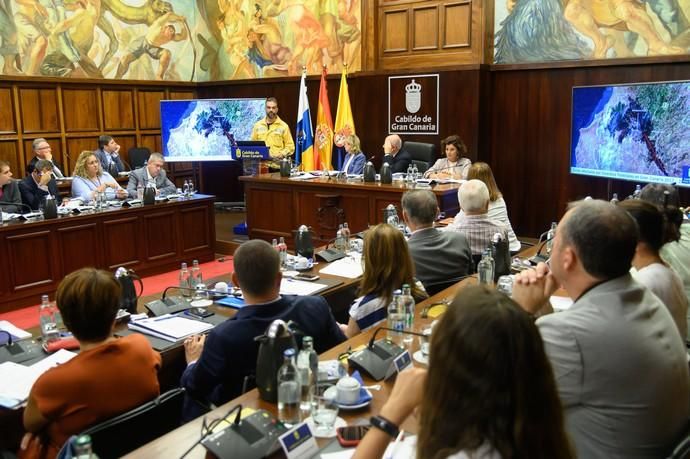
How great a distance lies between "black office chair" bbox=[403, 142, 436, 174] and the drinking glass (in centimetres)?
643

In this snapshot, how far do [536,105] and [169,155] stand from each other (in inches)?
239

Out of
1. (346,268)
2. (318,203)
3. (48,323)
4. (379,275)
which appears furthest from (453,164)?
(48,323)

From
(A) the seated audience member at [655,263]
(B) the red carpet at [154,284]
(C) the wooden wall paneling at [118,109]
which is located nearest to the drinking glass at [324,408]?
(A) the seated audience member at [655,263]

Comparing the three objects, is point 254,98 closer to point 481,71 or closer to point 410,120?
point 410,120

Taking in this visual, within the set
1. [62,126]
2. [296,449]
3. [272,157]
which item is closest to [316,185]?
[272,157]

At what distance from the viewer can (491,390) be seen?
1175mm

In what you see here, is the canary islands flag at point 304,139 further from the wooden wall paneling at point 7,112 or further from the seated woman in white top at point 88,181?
the wooden wall paneling at point 7,112

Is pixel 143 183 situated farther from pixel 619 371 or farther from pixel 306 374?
pixel 619 371

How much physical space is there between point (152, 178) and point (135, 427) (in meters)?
5.92

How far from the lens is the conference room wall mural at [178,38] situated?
9500 millimetres

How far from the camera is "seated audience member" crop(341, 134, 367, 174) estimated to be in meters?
8.30

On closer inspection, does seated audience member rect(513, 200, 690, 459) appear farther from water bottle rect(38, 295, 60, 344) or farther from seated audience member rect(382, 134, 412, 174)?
seated audience member rect(382, 134, 412, 174)

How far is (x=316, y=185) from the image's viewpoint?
24.7ft

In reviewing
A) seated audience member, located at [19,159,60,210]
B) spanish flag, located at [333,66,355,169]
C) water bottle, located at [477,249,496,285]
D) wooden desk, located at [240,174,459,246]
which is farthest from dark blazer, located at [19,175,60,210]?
water bottle, located at [477,249,496,285]
